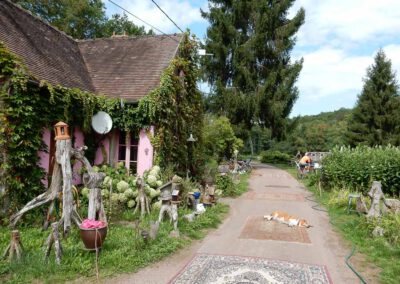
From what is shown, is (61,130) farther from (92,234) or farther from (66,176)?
Result: (92,234)

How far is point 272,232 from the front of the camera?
27.9ft

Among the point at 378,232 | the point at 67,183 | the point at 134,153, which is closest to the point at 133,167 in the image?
the point at 134,153

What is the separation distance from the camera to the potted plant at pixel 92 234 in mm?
5699

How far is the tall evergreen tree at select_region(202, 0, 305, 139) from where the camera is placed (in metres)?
29.0

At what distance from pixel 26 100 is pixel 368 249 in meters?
8.44

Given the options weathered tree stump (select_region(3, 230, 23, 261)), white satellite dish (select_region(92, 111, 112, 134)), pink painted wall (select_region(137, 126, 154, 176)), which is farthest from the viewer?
pink painted wall (select_region(137, 126, 154, 176))

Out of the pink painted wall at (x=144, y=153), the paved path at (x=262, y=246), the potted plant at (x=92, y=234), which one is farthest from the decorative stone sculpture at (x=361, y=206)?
the potted plant at (x=92, y=234)

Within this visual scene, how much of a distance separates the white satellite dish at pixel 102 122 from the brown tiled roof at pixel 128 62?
1090 millimetres

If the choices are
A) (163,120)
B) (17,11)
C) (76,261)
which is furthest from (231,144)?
(76,261)

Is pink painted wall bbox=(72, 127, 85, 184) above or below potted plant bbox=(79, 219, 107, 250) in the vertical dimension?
above

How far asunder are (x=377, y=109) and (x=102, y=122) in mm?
27856

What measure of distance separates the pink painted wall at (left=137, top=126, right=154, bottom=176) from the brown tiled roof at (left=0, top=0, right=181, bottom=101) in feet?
4.58

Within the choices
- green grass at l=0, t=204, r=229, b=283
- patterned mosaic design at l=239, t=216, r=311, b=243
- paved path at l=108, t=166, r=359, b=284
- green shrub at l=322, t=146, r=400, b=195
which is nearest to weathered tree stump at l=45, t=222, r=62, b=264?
green grass at l=0, t=204, r=229, b=283

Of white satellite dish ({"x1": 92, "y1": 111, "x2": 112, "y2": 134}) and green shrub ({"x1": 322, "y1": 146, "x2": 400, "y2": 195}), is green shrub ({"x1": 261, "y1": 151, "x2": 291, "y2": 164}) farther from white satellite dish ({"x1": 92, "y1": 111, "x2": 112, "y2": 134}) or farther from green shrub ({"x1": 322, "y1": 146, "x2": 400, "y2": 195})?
white satellite dish ({"x1": 92, "y1": 111, "x2": 112, "y2": 134})
